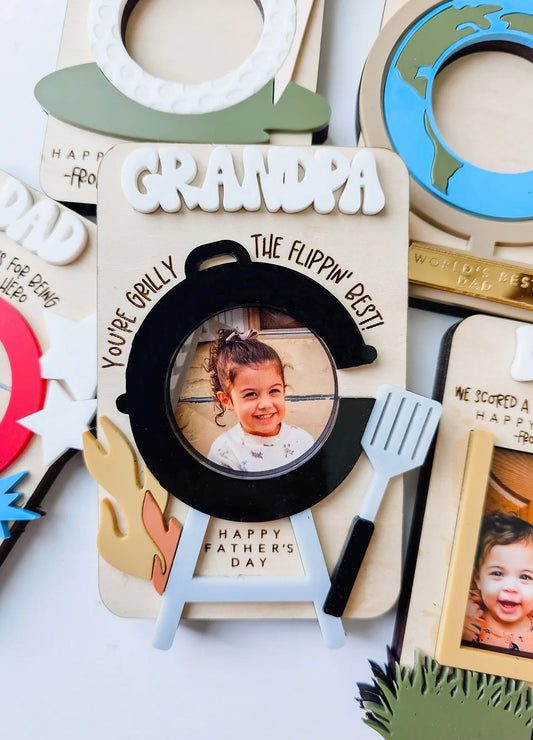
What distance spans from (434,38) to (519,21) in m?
0.09

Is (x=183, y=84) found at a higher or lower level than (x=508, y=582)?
higher

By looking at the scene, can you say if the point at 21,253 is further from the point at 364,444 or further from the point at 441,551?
the point at 441,551

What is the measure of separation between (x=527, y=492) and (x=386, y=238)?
0.25 m

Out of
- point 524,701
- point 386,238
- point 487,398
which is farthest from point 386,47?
point 524,701

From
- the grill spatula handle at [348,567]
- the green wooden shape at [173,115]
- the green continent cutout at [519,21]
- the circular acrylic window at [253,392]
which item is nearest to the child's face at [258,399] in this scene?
the circular acrylic window at [253,392]

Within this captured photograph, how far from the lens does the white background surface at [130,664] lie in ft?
1.73

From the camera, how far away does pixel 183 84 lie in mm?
557

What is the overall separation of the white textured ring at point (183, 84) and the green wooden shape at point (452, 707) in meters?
0.53

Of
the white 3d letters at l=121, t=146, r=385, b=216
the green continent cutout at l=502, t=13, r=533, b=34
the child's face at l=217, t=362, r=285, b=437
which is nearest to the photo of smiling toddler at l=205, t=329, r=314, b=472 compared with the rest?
the child's face at l=217, t=362, r=285, b=437

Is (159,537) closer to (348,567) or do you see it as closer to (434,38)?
(348,567)

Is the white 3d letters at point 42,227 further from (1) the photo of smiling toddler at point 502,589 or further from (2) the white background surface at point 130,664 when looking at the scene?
(1) the photo of smiling toddler at point 502,589

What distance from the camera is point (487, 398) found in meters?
0.53

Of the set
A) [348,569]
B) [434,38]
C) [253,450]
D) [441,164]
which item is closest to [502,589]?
[348,569]

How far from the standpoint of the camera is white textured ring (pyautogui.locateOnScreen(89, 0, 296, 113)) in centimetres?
55
